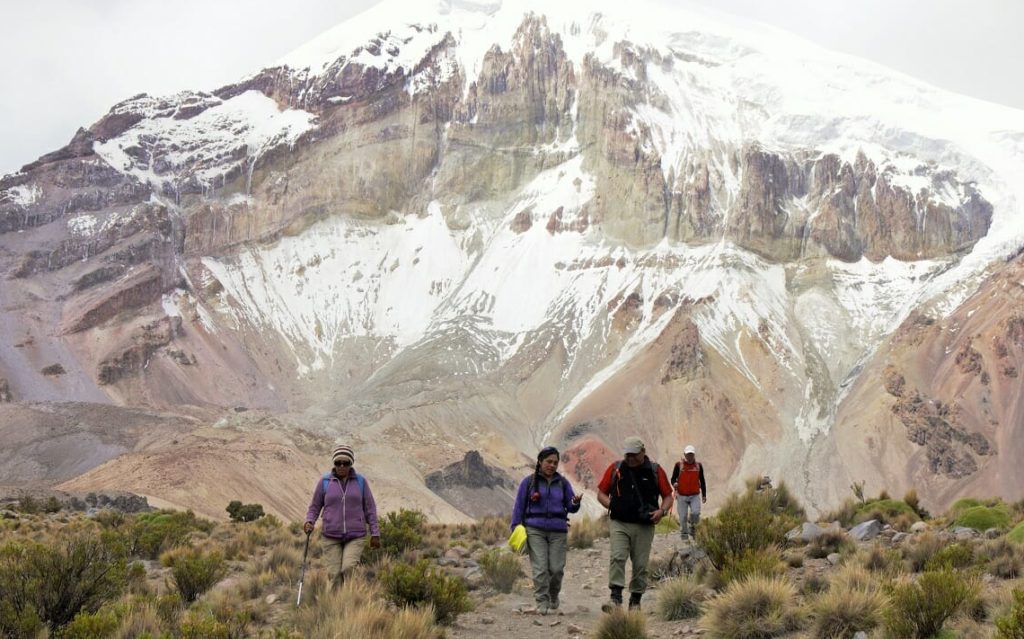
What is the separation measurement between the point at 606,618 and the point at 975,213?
11027 centimetres

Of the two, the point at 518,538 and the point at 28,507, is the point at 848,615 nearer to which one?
the point at 518,538

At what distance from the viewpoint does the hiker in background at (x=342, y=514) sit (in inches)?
413

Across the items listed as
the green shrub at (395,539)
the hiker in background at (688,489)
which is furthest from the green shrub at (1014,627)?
the hiker in background at (688,489)

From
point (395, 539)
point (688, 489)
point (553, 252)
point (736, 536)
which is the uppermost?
point (553, 252)

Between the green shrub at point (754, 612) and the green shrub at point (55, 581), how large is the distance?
6.15 m

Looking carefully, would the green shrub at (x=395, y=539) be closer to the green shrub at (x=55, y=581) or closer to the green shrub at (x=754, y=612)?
the green shrub at (x=55, y=581)

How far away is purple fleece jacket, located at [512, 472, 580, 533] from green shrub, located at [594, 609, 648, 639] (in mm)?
1929

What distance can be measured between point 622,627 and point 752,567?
2001 millimetres

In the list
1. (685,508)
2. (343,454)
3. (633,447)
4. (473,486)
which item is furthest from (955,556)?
(473,486)

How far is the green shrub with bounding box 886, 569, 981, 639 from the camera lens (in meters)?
7.43

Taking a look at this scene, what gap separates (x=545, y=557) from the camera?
34.1 ft

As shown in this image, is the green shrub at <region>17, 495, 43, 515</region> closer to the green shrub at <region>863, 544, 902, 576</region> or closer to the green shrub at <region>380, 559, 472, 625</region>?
the green shrub at <region>380, 559, 472, 625</region>

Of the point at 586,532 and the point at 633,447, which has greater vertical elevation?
the point at 633,447

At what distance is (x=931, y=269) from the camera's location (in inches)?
3844
